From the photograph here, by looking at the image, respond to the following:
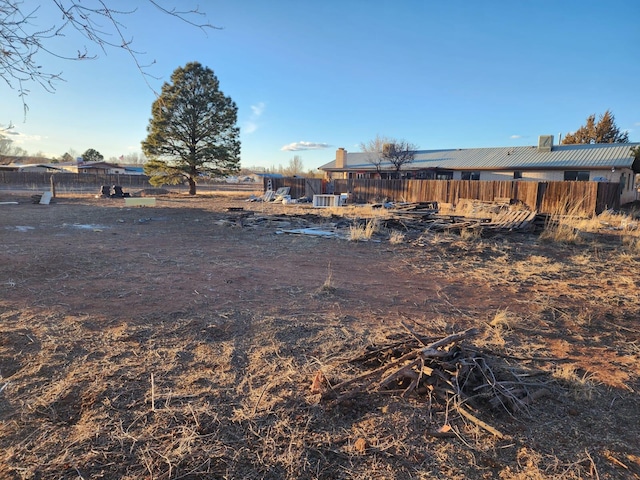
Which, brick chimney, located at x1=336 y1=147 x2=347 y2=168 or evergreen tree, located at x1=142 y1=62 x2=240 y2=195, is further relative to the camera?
brick chimney, located at x1=336 y1=147 x2=347 y2=168

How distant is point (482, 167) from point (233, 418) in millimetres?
33829

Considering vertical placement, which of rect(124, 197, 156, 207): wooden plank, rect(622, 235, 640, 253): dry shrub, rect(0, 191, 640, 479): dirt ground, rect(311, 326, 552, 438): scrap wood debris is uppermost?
rect(124, 197, 156, 207): wooden plank

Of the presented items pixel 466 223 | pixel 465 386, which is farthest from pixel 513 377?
pixel 466 223

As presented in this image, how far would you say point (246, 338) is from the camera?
3.82 m

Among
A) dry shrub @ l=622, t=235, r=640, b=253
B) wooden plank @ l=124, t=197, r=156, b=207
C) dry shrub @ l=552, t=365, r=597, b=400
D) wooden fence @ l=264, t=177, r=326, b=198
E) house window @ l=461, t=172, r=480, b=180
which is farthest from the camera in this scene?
house window @ l=461, t=172, r=480, b=180

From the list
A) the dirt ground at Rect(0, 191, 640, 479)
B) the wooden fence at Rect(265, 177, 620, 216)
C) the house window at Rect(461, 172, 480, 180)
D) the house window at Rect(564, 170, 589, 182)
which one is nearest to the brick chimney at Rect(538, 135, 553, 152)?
the house window at Rect(564, 170, 589, 182)

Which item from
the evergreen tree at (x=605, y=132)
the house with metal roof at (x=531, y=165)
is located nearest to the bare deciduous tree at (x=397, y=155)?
the house with metal roof at (x=531, y=165)

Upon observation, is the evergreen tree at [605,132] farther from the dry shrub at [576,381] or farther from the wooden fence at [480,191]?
the dry shrub at [576,381]

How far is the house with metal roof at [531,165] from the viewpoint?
90.7 ft

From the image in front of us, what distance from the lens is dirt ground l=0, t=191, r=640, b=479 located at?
2.17 m

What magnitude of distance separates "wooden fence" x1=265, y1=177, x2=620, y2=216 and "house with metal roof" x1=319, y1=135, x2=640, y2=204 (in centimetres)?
755

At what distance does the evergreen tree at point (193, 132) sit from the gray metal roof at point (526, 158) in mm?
14179

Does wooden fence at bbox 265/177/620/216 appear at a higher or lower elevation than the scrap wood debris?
higher

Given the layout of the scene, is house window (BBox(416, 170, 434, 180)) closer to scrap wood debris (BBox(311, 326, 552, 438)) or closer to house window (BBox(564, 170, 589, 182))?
house window (BBox(564, 170, 589, 182))
